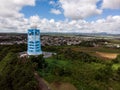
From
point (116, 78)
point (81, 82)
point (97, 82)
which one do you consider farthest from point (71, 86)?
point (116, 78)

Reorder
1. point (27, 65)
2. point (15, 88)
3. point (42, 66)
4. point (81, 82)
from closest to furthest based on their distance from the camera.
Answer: point (15, 88), point (81, 82), point (27, 65), point (42, 66)

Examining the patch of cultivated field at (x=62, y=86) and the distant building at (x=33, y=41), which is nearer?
the patch of cultivated field at (x=62, y=86)

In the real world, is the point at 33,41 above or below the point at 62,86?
above

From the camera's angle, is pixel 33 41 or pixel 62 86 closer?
pixel 62 86

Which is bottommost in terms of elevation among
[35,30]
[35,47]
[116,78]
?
[116,78]

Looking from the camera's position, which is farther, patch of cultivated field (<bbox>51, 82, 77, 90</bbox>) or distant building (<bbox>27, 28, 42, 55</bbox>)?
distant building (<bbox>27, 28, 42, 55</bbox>)

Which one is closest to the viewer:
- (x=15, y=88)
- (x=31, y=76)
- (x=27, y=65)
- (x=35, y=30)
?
(x=15, y=88)

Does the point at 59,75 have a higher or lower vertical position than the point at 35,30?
lower

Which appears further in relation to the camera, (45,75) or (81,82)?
(45,75)

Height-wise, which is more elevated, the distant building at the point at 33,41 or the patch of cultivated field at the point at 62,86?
the distant building at the point at 33,41

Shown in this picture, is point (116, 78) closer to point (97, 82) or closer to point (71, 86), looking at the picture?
point (97, 82)

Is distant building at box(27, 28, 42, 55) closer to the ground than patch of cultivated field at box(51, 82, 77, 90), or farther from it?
farther from it
